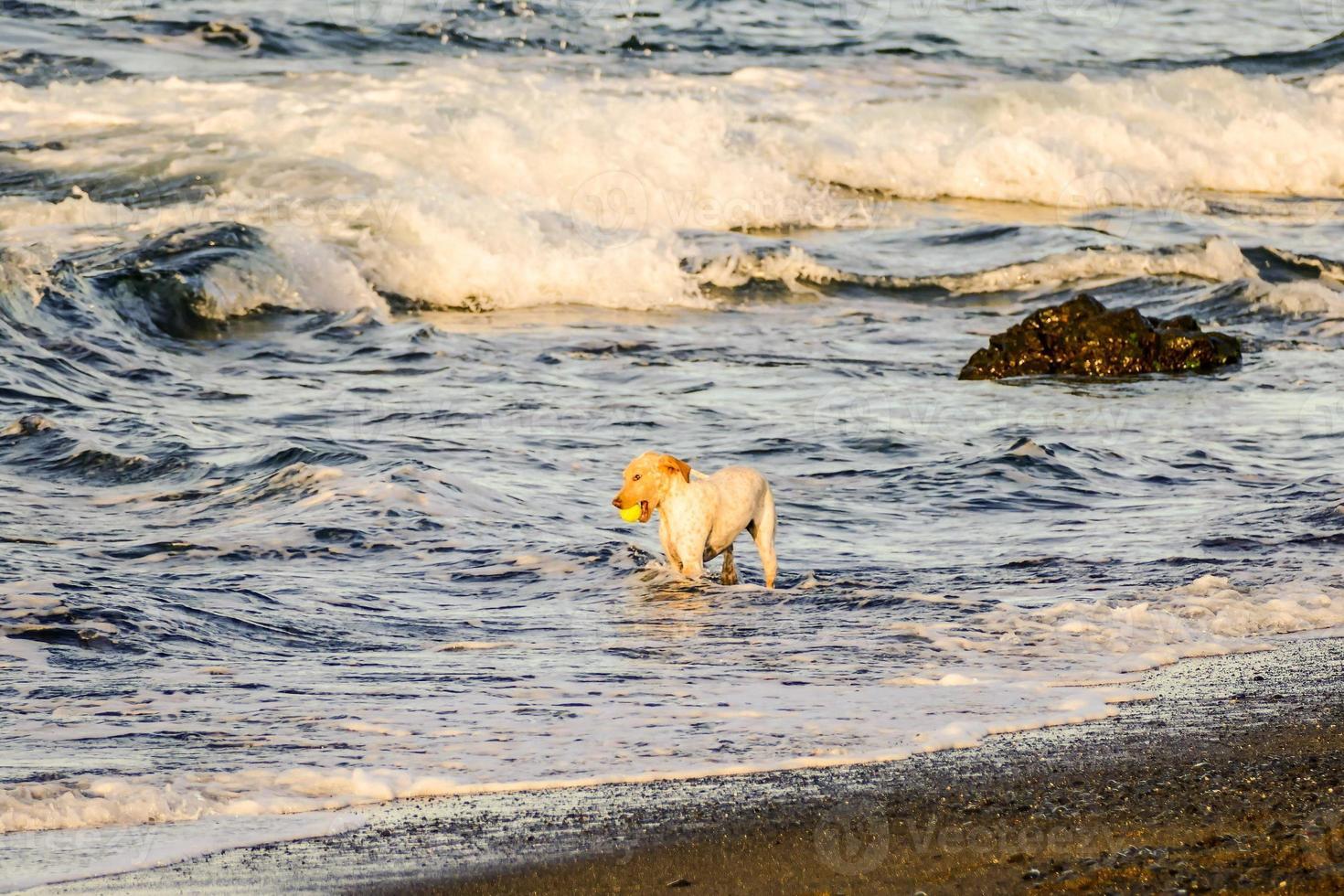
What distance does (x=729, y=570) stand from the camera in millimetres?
7832

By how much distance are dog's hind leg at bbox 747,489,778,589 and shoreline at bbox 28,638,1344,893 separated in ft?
8.61

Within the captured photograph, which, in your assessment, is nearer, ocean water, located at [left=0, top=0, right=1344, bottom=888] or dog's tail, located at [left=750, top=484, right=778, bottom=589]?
ocean water, located at [left=0, top=0, right=1344, bottom=888]

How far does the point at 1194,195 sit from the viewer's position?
2345cm

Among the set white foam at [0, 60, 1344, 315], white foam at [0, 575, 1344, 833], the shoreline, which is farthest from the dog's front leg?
white foam at [0, 60, 1344, 315]

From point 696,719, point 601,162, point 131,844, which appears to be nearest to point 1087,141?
point 601,162

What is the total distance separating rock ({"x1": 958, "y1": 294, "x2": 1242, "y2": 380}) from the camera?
1342cm

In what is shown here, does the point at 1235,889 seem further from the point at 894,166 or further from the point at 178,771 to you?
the point at 894,166

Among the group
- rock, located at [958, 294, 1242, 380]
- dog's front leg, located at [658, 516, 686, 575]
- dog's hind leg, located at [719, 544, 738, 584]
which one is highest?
dog's front leg, located at [658, 516, 686, 575]

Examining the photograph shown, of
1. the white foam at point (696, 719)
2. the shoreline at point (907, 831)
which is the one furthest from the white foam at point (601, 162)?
the shoreline at point (907, 831)

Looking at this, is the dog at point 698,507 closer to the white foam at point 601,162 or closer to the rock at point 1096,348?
the rock at point 1096,348

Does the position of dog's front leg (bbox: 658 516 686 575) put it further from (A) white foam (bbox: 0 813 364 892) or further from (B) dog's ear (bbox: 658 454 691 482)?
(A) white foam (bbox: 0 813 364 892)

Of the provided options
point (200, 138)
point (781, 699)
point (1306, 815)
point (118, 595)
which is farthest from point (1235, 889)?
point (200, 138)

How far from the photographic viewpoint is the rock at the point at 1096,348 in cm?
1342

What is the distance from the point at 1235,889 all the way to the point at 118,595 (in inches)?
191
